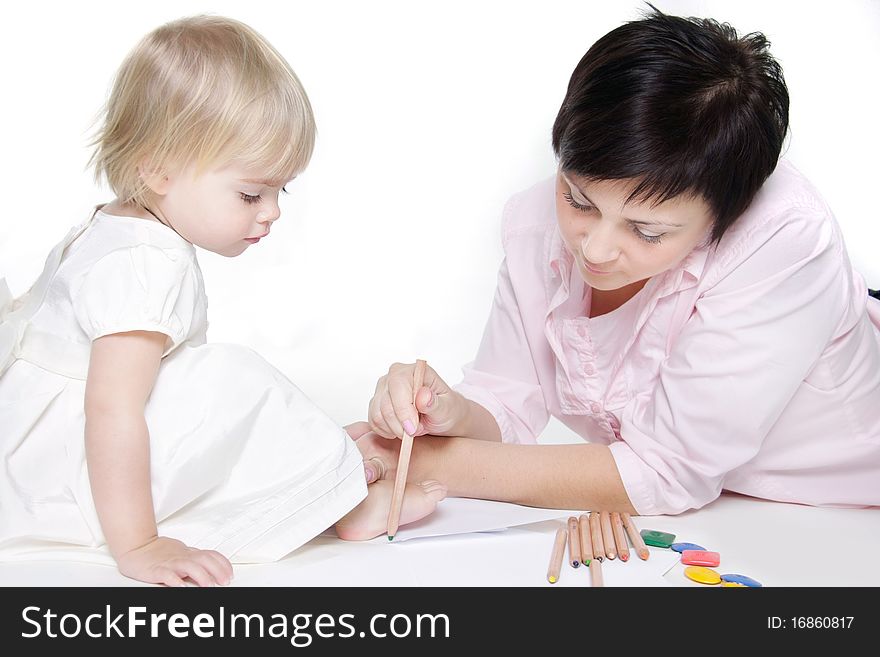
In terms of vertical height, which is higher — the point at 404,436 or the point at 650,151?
the point at 650,151

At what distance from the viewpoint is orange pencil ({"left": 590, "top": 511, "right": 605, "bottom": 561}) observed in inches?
59.4

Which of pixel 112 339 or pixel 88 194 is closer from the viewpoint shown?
pixel 112 339

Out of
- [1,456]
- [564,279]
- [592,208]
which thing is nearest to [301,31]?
[564,279]

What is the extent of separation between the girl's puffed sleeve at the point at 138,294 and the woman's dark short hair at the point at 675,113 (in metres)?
0.53

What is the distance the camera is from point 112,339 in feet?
4.55

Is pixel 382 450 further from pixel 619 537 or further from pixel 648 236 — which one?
pixel 648 236

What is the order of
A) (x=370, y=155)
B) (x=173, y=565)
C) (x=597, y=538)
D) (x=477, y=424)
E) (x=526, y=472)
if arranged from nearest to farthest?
(x=173, y=565) → (x=597, y=538) → (x=526, y=472) → (x=477, y=424) → (x=370, y=155)

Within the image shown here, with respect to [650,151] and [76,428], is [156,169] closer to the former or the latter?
[76,428]

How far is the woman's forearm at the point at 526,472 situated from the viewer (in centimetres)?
168

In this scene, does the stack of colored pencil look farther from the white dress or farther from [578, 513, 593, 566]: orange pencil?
the white dress

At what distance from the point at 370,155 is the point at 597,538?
145 centimetres

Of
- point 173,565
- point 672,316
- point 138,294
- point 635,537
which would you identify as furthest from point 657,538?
point 138,294

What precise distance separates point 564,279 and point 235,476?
63cm

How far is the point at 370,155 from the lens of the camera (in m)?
2.76
